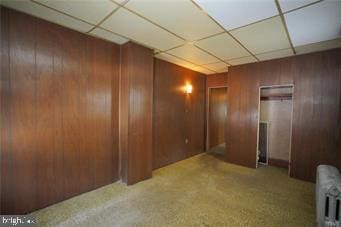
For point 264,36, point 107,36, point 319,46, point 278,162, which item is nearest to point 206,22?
point 264,36

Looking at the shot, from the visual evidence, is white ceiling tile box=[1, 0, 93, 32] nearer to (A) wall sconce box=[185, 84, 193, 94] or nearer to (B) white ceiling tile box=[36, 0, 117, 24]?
(B) white ceiling tile box=[36, 0, 117, 24]

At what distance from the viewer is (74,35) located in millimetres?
2488

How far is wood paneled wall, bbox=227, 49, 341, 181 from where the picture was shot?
303cm

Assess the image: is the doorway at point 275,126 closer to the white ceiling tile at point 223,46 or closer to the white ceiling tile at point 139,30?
the white ceiling tile at point 223,46

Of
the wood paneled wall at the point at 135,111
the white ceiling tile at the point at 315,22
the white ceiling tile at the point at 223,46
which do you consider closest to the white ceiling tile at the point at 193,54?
the white ceiling tile at the point at 223,46

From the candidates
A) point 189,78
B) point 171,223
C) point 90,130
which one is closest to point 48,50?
point 90,130

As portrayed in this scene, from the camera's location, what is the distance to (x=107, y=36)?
2691 millimetres

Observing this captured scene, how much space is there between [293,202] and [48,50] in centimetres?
422

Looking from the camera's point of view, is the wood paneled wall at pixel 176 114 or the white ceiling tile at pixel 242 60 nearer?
the white ceiling tile at pixel 242 60

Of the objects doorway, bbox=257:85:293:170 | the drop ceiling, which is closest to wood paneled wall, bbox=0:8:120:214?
the drop ceiling

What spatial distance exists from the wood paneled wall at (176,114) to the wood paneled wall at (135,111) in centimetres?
55

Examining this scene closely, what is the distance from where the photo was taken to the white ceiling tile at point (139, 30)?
2.12 metres

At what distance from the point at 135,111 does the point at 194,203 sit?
180 cm

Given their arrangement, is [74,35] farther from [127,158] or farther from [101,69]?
[127,158]
